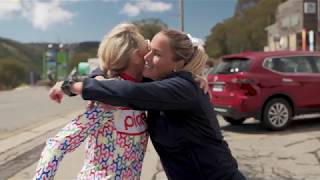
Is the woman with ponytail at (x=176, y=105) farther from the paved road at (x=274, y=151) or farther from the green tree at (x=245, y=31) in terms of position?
the green tree at (x=245, y=31)

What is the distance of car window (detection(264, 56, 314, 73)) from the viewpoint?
1151 cm

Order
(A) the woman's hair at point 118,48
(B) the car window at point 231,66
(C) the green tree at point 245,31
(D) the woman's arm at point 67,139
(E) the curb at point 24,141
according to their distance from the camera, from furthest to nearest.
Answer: (C) the green tree at point 245,31 < (B) the car window at point 231,66 < (E) the curb at point 24,141 < (A) the woman's hair at point 118,48 < (D) the woman's arm at point 67,139

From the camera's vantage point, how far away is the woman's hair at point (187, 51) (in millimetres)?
2338

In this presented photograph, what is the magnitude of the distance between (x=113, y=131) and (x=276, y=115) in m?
9.27

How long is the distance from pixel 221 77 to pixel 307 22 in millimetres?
47019

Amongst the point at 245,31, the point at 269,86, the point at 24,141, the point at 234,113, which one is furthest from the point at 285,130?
the point at 245,31

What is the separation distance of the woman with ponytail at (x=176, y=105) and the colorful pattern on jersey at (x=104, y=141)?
8cm

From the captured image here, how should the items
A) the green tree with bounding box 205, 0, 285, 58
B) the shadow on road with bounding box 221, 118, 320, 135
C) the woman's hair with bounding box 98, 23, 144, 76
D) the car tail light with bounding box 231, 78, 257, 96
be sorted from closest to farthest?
1. the woman's hair with bounding box 98, 23, 144, 76
2. the car tail light with bounding box 231, 78, 257, 96
3. the shadow on road with bounding box 221, 118, 320, 135
4. the green tree with bounding box 205, 0, 285, 58

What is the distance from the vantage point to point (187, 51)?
2.36 m

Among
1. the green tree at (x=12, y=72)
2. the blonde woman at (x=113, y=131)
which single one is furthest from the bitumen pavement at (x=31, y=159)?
the green tree at (x=12, y=72)

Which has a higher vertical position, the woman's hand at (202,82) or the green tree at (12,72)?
the green tree at (12,72)

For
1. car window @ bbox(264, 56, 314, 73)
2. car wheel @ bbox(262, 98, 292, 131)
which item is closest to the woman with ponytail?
car wheel @ bbox(262, 98, 292, 131)

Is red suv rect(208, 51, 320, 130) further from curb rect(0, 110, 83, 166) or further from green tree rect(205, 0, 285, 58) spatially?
green tree rect(205, 0, 285, 58)

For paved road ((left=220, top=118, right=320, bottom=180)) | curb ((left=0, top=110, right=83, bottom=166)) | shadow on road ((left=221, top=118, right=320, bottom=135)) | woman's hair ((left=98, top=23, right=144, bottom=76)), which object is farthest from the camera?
shadow on road ((left=221, top=118, right=320, bottom=135))
